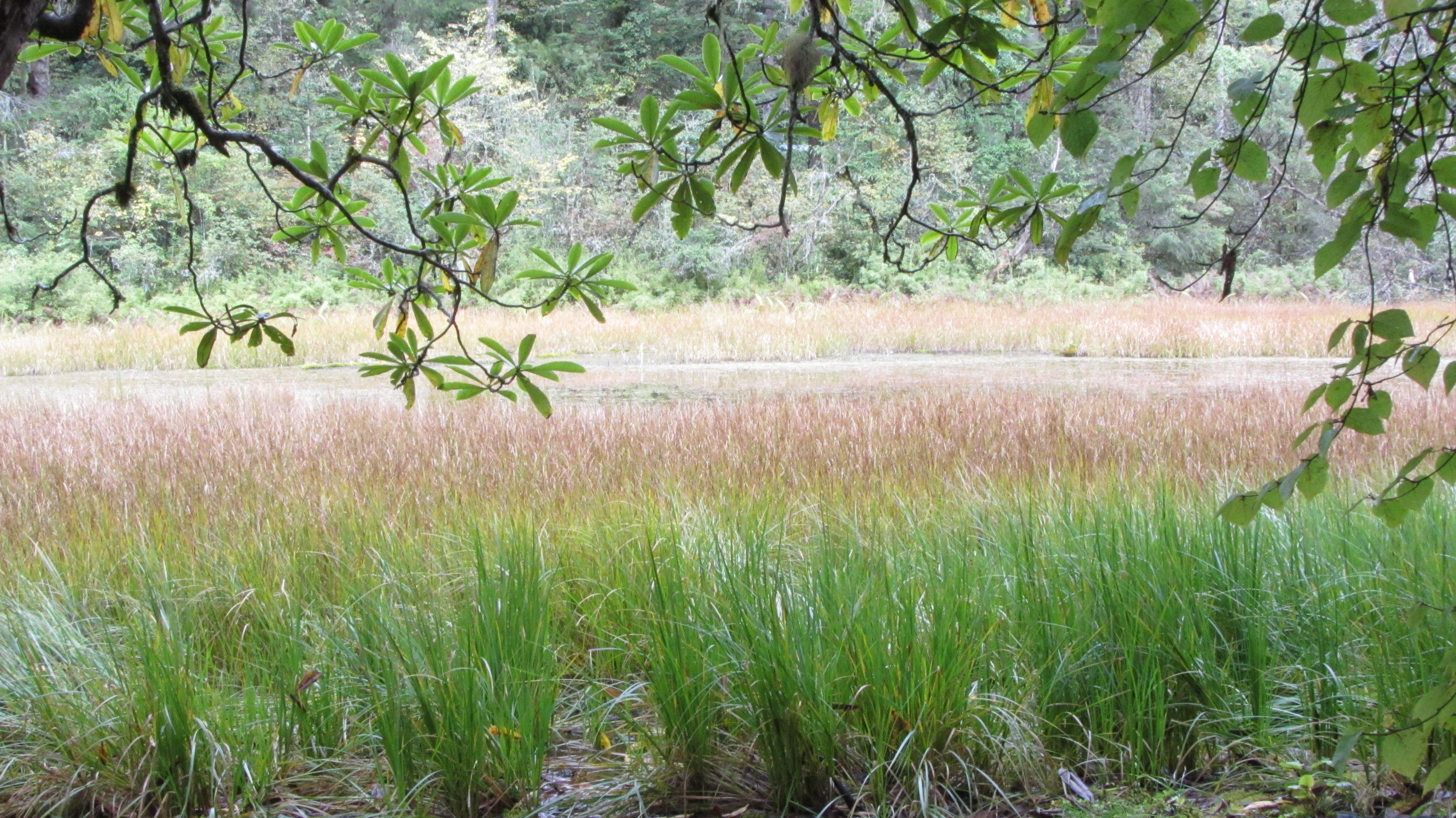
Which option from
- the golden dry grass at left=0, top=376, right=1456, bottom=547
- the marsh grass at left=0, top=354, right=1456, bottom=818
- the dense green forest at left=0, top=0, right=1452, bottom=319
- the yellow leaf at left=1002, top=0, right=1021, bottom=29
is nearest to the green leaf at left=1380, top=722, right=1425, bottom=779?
the marsh grass at left=0, top=354, right=1456, bottom=818

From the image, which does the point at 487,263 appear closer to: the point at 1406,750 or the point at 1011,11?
the point at 1011,11

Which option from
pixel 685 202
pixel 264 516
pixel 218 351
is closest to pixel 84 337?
pixel 218 351

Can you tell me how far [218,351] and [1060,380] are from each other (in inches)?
416

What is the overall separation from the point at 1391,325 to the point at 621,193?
23.9 meters

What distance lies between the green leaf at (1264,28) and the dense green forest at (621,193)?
17322 mm

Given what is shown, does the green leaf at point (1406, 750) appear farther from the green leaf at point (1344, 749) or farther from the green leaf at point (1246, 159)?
the green leaf at point (1246, 159)

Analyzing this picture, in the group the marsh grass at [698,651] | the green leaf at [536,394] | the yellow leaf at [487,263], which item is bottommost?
the marsh grass at [698,651]

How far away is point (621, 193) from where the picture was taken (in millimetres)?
24047

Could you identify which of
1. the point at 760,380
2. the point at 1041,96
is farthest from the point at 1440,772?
the point at 760,380

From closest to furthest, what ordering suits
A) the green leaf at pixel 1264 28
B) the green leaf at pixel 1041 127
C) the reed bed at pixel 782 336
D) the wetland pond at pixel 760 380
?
the green leaf at pixel 1264 28 → the green leaf at pixel 1041 127 → the wetland pond at pixel 760 380 → the reed bed at pixel 782 336

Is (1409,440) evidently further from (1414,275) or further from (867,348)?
(1414,275)

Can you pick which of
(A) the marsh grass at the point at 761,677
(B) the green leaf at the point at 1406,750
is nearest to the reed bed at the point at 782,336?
(A) the marsh grass at the point at 761,677

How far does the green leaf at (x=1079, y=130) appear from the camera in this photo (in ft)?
3.02

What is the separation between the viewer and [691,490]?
4.17m
